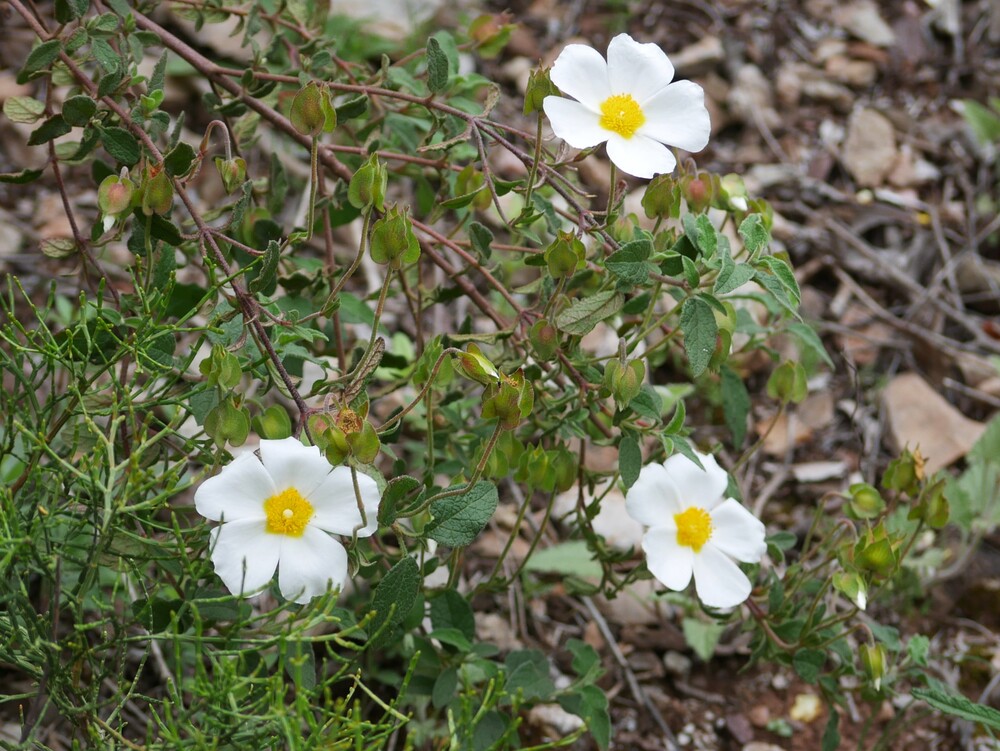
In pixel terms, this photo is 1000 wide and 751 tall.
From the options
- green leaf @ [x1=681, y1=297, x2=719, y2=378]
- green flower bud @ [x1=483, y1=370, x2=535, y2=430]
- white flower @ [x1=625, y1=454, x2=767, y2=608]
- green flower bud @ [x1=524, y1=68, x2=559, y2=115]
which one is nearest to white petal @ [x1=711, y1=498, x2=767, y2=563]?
white flower @ [x1=625, y1=454, x2=767, y2=608]

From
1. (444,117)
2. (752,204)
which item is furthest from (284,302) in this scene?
(752,204)

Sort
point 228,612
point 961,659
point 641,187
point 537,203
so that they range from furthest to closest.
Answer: point 641,187
point 961,659
point 537,203
point 228,612

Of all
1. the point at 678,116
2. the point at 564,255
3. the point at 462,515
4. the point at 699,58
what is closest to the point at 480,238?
the point at 564,255

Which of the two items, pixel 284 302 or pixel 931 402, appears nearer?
pixel 284 302

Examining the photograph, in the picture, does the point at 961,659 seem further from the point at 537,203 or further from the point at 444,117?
the point at 444,117

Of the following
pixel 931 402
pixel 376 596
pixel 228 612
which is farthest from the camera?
pixel 931 402

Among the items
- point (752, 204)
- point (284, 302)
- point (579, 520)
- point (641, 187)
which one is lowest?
point (579, 520)

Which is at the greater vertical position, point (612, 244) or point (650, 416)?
point (612, 244)
